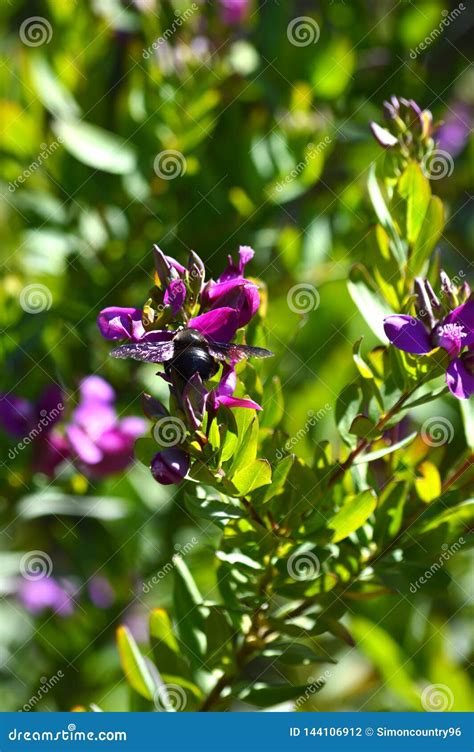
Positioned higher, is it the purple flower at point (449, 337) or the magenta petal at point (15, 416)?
the purple flower at point (449, 337)

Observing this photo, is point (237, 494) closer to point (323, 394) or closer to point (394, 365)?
point (394, 365)

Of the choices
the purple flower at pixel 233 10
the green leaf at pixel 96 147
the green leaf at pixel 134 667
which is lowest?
the green leaf at pixel 134 667

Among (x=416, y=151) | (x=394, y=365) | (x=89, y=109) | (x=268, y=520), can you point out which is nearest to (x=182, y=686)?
(x=268, y=520)

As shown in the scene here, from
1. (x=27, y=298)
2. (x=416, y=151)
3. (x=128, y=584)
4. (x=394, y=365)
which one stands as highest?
(x=416, y=151)
